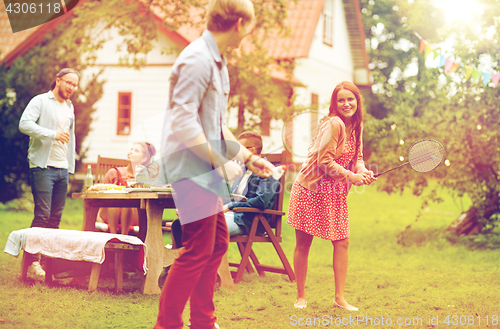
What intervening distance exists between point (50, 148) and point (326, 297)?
3.05 meters

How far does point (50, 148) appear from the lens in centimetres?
521

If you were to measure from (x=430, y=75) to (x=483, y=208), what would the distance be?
7.38 feet

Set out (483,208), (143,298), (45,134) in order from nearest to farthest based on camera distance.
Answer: (143,298) < (45,134) < (483,208)

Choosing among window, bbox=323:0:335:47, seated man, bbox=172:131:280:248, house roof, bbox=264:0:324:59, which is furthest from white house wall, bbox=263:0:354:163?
seated man, bbox=172:131:280:248

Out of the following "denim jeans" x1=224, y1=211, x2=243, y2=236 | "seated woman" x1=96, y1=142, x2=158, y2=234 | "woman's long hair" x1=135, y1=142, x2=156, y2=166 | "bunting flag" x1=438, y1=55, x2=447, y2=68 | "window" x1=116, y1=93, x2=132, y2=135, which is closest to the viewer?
"woman's long hair" x1=135, y1=142, x2=156, y2=166

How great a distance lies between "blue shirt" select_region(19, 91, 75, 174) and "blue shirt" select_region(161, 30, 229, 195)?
293 cm

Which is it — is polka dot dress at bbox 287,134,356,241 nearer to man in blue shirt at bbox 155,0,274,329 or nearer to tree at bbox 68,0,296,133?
man in blue shirt at bbox 155,0,274,329

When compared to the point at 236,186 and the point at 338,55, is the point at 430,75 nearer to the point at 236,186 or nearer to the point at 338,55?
A: the point at 236,186

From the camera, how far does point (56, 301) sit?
4.12 meters

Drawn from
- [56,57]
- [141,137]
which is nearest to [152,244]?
[141,137]

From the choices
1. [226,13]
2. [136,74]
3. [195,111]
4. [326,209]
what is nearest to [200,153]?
[195,111]

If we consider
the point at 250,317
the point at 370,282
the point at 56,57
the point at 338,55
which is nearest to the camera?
the point at 250,317

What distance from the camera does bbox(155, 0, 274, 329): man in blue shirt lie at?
2.53 metres

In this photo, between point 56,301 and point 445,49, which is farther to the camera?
point 445,49
